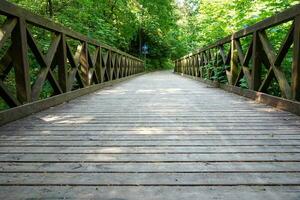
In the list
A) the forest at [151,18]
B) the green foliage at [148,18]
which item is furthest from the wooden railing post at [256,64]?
the forest at [151,18]

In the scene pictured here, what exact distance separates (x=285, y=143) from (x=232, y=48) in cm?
402

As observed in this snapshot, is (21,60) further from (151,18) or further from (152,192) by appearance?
(151,18)

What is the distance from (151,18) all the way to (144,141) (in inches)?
958

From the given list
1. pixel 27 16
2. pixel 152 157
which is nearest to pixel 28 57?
pixel 27 16

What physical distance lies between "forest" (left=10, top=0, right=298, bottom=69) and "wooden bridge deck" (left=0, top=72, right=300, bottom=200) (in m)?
3.86

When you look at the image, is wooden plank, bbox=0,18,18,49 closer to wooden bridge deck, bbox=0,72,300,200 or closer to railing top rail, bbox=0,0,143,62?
railing top rail, bbox=0,0,143,62

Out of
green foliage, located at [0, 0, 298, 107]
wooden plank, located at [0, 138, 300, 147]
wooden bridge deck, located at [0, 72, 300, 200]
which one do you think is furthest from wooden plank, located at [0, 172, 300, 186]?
green foliage, located at [0, 0, 298, 107]

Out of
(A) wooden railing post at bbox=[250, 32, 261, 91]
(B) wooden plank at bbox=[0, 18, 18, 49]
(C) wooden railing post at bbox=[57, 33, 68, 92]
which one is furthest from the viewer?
(C) wooden railing post at bbox=[57, 33, 68, 92]

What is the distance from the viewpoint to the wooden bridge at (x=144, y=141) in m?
1.59

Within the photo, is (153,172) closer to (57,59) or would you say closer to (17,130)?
(17,130)

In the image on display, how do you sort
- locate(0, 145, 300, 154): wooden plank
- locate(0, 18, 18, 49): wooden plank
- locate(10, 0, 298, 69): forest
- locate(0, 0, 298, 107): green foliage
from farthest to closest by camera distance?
locate(10, 0, 298, 69): forest
locate(0, 0, 298, 107): green foliage
locate(0, 18, 18, 49): wooden plank
locate(0, 145, 300, 154): wooden plank

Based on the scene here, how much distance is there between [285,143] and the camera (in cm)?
234

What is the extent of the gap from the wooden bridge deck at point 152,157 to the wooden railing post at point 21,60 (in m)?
0.29

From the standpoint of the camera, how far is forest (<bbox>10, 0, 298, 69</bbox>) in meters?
7.78
